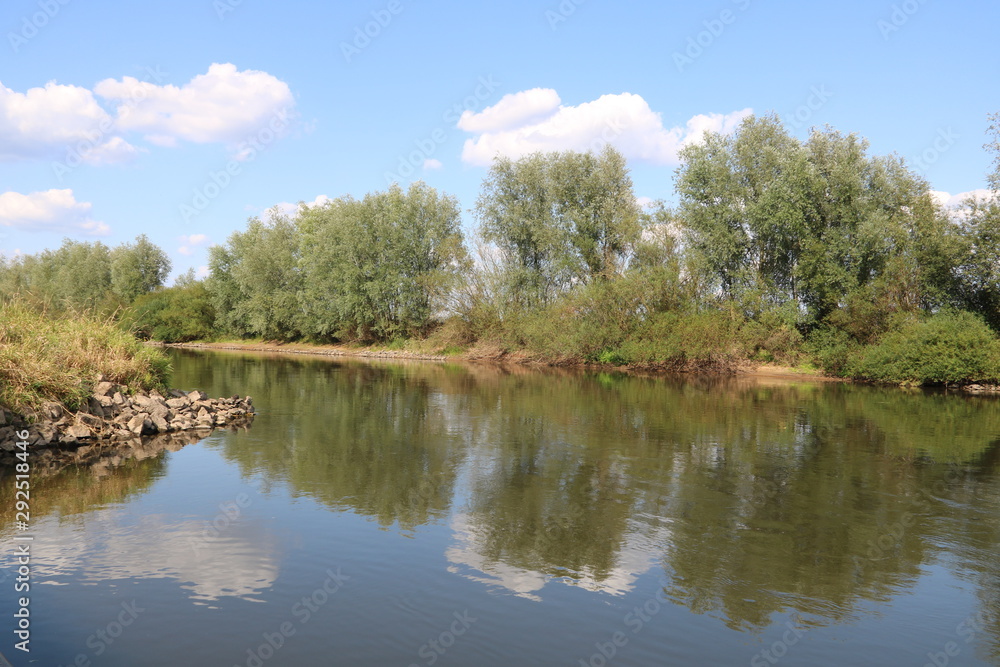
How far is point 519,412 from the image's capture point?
23.2 metres

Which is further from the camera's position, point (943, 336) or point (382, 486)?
point (943, 336)

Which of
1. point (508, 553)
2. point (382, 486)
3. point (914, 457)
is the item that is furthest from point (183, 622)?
point (914, 457)

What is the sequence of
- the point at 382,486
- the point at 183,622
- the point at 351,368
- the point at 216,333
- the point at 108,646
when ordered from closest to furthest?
the point at 108,646, the point at 183,622, the point at 382,486, the point at 351,368, the point at 216,333

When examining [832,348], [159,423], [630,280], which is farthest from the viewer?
[630,280]

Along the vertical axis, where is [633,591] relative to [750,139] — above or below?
below

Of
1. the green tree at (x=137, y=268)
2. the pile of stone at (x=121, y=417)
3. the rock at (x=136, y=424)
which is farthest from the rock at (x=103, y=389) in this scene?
the green tree at (x=137, y=268)

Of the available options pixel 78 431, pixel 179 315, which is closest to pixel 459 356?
pixel 179 315

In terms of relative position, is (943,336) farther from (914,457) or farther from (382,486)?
(382,486)

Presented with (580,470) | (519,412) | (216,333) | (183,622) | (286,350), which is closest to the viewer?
(183,622)

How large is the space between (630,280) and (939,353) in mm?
18237

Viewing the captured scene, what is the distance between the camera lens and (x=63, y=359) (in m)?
17.1

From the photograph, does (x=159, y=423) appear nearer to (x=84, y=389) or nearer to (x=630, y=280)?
(x=84, y=389)

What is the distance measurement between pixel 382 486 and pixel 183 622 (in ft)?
18.8

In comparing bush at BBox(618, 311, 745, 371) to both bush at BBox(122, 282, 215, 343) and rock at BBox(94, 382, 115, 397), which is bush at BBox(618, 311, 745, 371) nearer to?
rock at BBox(94, 382, 115, 397)
